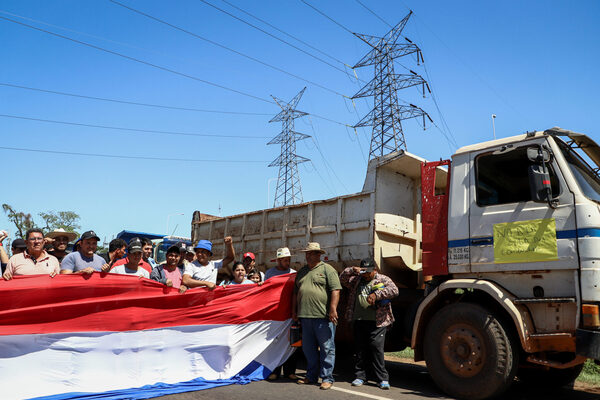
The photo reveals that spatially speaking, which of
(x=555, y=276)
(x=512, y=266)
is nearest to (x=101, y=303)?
(x=512, y=266)

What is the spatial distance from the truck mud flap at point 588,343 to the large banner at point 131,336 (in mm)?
3744

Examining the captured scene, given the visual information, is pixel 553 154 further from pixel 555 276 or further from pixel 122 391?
pixel 122 391

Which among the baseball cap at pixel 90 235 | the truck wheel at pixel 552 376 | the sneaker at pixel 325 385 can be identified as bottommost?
the sneaker at pixel 325 385

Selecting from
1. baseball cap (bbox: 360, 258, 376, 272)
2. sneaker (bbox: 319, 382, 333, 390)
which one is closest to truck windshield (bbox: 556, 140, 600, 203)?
baseball cap (bbox: 360, 258, 376, 272)

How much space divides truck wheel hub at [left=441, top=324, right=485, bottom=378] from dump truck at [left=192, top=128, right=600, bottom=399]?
12 millimetres

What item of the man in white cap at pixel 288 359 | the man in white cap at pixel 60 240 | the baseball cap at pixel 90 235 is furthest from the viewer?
the man in white cap at pixel 288 359

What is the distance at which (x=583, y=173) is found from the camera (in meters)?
5.47

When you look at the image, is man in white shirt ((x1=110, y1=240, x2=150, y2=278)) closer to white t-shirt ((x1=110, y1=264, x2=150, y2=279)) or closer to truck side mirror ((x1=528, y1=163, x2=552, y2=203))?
white t-shirt ((x1=110, y1=264, x2=150, y2=279))

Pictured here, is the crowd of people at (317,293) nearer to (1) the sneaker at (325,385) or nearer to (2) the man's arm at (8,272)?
(1) the sneaker at (325,385)

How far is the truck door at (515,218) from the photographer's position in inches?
202

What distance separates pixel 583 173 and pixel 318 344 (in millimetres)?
3961

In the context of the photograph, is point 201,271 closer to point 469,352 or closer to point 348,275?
point 348,275

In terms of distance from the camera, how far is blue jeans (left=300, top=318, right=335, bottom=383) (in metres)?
6.29

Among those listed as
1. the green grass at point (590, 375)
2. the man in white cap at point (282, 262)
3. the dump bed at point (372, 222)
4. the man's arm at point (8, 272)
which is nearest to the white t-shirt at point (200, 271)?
the man in white cap at point (282, 262)
